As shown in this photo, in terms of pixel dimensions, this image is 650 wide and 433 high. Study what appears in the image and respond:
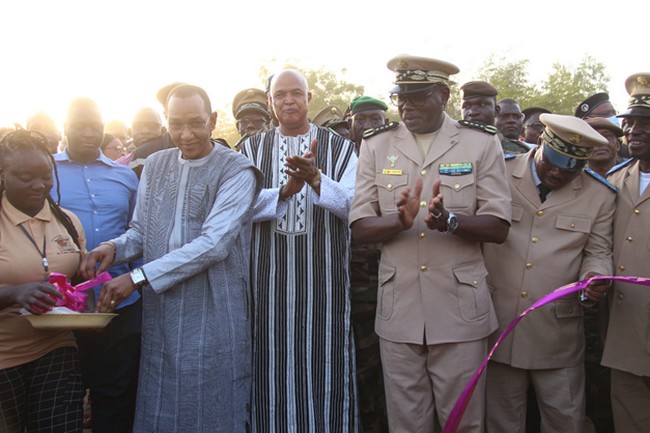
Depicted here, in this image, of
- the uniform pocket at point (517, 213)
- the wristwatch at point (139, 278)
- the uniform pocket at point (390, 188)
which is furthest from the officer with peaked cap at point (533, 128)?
the wristwatch at point (139, 278)

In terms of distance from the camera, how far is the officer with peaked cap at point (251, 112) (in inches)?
220

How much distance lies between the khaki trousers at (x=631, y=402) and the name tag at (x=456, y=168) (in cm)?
151

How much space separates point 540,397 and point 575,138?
1.49m

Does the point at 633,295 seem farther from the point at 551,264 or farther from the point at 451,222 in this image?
the point at 451,222

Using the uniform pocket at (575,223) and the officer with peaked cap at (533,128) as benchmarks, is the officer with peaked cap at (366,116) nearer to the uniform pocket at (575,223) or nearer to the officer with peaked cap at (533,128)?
the officer with peaked cap at (533,128)

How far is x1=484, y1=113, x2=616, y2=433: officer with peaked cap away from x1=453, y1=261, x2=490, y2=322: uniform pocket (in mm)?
369

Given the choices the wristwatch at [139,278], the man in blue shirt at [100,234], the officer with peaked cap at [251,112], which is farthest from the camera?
the officer with peaked cap at [251,112]

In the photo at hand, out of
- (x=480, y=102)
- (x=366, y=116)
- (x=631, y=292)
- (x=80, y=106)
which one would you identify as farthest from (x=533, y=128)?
(x=80, y=106)

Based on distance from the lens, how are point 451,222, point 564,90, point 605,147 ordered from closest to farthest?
point 451,222 < point 605,147 < point 564,90

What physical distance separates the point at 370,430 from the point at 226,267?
1.74 meters

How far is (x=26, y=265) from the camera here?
290 cm

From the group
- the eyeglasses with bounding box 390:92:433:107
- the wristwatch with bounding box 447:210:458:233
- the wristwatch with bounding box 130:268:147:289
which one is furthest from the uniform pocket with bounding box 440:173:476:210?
the wristwatch with bounding box 130:268:147:289

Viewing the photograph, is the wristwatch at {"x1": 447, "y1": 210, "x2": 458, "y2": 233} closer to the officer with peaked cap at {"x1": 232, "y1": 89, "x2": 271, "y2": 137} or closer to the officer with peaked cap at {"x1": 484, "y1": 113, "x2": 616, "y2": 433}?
the officer with peaked cap at {"x1": 484, "y1": 113, "x2": 616, "y2": 433}

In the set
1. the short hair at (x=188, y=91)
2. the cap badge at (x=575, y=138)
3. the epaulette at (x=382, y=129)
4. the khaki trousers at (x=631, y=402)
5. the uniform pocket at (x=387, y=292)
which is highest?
the short hair at (x=188, y=91)
